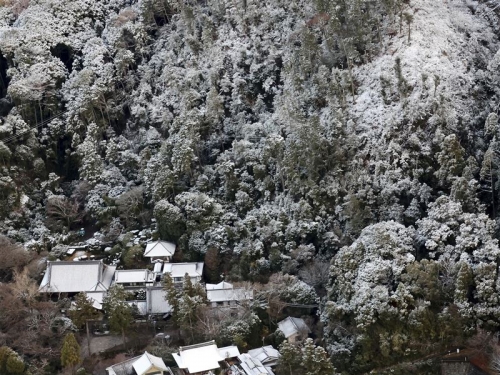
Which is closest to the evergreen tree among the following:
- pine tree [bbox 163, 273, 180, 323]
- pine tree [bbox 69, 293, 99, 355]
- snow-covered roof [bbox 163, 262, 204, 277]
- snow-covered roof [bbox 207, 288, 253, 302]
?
pine tree [bbox 69, 293, 99, 355]

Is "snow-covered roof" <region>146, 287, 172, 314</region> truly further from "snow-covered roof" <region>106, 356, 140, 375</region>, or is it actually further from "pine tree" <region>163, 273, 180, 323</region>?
"snow-covered roof" <region>106, 356, 140, 375</region>

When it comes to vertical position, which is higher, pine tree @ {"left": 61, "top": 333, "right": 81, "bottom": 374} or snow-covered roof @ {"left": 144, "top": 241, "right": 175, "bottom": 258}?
snow-covered roof @ {"left": 144, "top": 241, "right": 175, "bottom": 258}

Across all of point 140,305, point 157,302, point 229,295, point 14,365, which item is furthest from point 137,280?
point 14,365

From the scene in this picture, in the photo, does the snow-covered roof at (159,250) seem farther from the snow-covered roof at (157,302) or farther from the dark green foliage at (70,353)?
the dark green foliage at (70,353)

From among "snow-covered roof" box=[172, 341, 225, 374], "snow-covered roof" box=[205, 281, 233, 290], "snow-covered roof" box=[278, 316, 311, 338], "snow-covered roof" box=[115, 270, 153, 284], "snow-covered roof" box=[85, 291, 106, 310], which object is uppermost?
"snow-covered roof" box=[115, 270, 153, 284]

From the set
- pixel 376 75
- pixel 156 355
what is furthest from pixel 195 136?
pixel 156 355

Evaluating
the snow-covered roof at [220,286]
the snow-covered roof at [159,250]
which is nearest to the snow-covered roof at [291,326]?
the snow-covered roof at [220,286]
